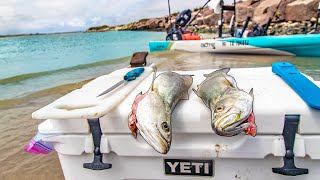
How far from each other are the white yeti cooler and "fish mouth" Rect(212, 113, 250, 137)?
0.24 meters

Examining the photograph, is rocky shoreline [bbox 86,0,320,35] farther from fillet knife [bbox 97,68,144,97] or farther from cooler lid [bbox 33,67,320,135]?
cooler lid [bbox 33,67,320,135]

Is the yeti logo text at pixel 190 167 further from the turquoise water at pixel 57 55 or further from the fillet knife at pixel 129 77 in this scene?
the turquoise water at pixel 57 55

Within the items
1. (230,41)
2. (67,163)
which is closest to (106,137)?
(67,163)

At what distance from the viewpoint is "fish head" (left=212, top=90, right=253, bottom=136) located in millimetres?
1285

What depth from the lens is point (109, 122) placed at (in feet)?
5.42

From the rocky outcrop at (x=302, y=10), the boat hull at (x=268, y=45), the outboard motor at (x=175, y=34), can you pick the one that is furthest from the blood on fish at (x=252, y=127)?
the rocky outcrop at (x=302, y=10)

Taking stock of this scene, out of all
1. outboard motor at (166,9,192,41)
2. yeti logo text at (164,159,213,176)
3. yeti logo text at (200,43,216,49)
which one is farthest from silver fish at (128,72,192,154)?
outboard motor at (166,9,192,41)

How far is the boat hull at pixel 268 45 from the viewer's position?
429 inches

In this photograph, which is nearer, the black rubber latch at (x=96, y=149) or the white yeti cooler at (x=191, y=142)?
the white yeti cooler at (x=191, y=142)

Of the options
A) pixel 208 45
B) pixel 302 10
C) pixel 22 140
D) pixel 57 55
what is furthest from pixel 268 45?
pixel 302 10

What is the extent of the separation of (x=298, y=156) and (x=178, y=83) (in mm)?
808

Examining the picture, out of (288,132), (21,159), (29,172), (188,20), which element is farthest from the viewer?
(188,20)

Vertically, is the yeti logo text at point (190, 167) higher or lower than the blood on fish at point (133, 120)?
lower

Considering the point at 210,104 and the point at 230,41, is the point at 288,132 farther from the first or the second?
the point at 230,41
